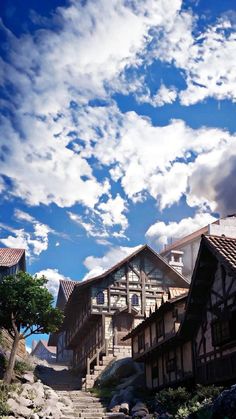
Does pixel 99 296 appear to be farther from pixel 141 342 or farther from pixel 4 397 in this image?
pixel 4 397

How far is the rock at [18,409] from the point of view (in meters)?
24.8

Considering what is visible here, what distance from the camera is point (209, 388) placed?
1991cm

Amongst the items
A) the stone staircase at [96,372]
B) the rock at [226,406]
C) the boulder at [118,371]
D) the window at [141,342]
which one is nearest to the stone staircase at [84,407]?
the stone staircase at [96,372]

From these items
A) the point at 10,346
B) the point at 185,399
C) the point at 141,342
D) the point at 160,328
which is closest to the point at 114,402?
the point at 141,342

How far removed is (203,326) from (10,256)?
28275 millimetres

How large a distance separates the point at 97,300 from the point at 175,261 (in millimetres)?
23902

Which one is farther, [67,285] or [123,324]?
[67,285]

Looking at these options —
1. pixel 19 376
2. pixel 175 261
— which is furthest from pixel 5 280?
pixel 175 261

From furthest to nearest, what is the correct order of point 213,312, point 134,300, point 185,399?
point 134,300 < point 185,399 < point 213,312

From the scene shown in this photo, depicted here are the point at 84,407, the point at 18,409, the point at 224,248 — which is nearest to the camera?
the point at 224,248

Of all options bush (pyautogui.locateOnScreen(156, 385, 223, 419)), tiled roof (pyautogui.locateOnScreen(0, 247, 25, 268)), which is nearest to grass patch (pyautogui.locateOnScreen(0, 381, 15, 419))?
bush (pyautogui.locateOnScreen(156, 385, 223, 419))

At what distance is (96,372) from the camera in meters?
35.9

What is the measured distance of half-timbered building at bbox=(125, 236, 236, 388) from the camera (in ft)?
65.1

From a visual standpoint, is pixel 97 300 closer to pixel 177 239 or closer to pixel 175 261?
pixel 175 261
